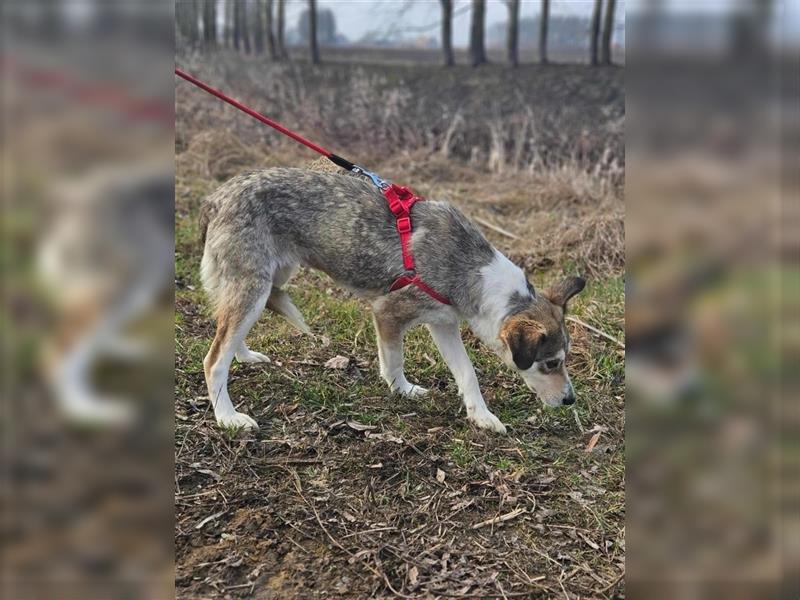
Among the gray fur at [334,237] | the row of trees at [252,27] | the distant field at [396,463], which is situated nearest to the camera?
the distant field at [396,463]

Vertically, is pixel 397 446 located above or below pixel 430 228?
below

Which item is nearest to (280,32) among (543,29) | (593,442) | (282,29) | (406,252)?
(282,29)

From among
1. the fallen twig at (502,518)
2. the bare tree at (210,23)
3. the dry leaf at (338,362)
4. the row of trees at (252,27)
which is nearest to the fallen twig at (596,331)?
the dry leaf at (338,362)

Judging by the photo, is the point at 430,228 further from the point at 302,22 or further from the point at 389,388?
the point at 302,22

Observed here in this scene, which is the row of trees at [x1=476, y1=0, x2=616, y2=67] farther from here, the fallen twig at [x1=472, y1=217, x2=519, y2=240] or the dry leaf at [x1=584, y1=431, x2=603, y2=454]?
the dry leaf at [x1=584, y1=431, x2=603, y2=454]

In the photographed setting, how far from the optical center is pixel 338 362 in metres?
5.58

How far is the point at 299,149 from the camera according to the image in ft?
41.7

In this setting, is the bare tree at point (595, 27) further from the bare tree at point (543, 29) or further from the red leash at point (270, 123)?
the red leash at point (270, 123)

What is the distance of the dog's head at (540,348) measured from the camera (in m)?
4.68

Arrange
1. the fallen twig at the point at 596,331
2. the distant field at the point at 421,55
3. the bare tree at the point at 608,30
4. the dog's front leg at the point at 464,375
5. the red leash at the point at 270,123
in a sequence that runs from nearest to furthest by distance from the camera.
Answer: the red leash at the point at 270,123
the dog's front leg at the point at 464,375
the fallen twig at the point at 596,331
the bare tree at the point at 608,30
the distant field at the point at 421,55
